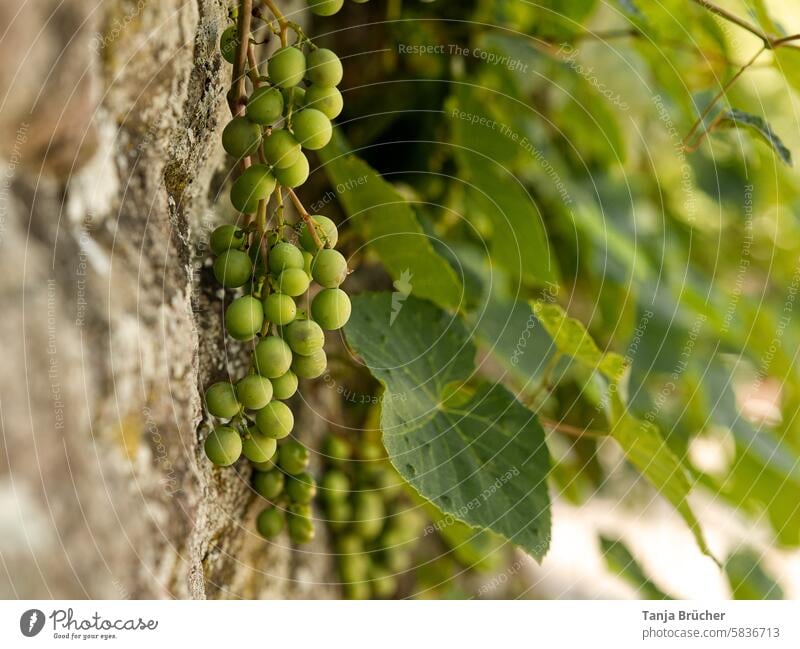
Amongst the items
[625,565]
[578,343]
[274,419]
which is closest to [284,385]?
[274,419]

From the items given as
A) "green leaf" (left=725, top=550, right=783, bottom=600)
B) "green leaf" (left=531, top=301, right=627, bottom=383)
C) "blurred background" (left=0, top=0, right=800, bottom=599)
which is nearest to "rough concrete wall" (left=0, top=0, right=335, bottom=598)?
"blurred background" (left=0, top=0, right=800, bottom=599)

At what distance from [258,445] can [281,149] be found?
0.15 meters

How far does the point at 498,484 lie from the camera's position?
46cm

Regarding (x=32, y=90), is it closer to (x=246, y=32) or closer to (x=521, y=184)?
(x=246, y=32)

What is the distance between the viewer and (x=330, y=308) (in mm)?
349

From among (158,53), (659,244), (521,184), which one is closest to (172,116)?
(158,53)

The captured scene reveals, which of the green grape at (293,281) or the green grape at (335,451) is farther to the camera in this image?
the green grape at (335,451)

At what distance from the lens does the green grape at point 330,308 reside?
0.35m

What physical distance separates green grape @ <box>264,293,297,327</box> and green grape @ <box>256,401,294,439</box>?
44 mm

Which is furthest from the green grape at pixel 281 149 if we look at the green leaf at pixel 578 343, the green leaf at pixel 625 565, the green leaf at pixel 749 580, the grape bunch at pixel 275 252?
the green leaf at pixel 749 580

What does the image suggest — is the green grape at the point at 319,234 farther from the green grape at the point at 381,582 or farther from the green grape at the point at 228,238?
the green grape at the point at 381,582

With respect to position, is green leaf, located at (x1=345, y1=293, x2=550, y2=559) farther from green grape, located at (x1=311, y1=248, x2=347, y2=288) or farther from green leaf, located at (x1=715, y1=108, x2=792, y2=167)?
green leaf, located at (x1=715, y1=108, x2=792, y2=167)

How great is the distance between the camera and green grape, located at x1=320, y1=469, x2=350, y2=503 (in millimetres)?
589

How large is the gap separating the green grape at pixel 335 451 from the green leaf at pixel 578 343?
0.20 meters
